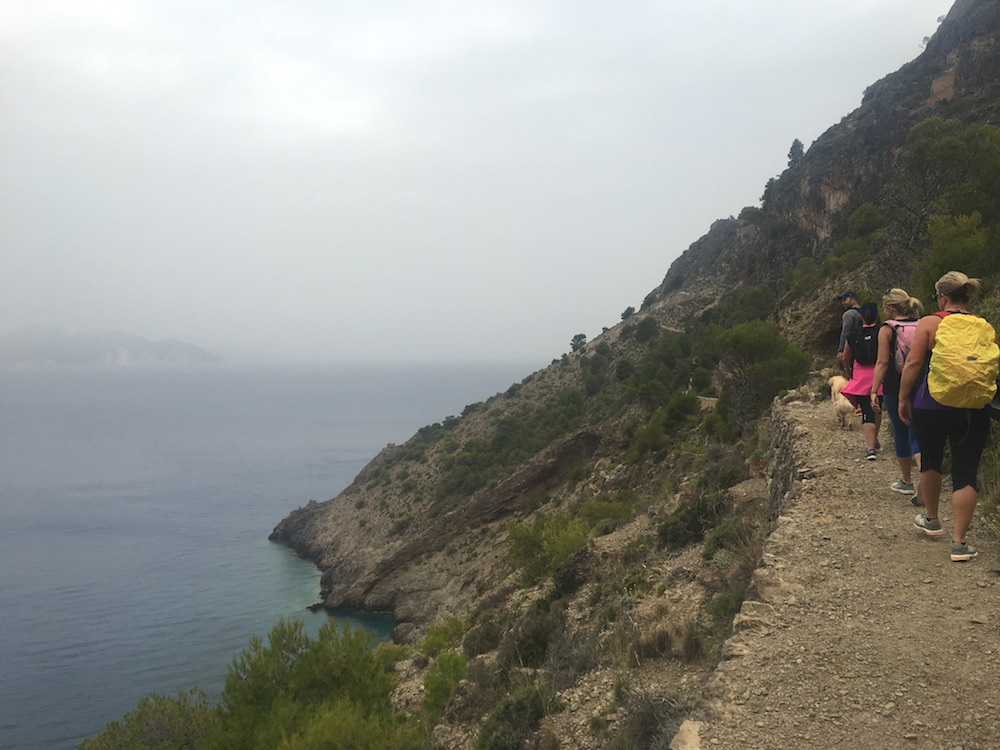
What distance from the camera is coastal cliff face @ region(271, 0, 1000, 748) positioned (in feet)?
29.3

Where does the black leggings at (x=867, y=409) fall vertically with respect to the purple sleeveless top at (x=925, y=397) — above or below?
below

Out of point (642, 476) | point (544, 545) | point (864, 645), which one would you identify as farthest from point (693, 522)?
point (642, 476)

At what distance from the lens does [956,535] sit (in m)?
5.06

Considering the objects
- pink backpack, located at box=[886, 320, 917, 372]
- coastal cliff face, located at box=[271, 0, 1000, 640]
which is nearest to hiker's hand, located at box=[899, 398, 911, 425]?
pink backpack, located at box=[886, 320, 917, 372]

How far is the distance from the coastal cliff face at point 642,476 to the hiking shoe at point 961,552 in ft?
7.11

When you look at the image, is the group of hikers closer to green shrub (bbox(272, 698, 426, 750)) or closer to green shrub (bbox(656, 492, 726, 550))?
green shrub (bbox(656, 492, 726, 550))

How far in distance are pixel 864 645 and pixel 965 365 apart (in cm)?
243

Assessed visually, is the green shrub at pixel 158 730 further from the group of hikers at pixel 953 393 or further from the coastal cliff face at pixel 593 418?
the group of hikers at pixel 953 393

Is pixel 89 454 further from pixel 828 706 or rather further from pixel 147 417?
pixel 828 706

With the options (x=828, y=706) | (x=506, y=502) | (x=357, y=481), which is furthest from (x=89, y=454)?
(x=828, y=706)

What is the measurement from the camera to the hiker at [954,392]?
15.5 feet

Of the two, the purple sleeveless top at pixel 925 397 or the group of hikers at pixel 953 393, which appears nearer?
the group of hikers at pixel 953 393

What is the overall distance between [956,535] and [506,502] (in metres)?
38.9

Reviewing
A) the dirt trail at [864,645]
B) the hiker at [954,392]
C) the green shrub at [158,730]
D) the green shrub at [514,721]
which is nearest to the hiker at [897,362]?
the dirt trail at [864,645]
